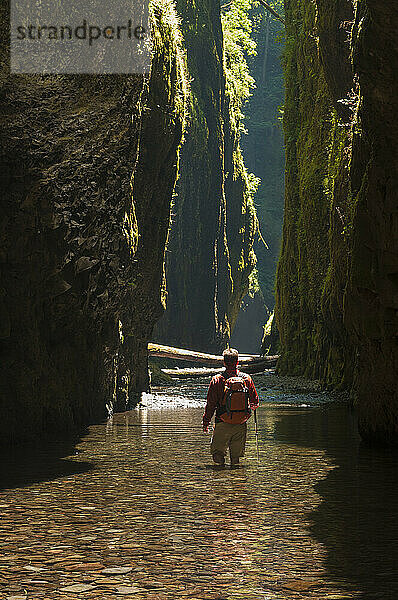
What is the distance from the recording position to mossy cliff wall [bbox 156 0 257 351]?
44.1 m

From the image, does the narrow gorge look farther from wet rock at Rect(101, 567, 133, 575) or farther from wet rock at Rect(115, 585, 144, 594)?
wet rock at Rect(115, 585, 144, 594)

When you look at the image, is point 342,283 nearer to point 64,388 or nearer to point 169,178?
point 169,178

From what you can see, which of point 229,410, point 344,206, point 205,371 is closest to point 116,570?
point 229,410

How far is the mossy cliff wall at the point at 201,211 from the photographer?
145ft

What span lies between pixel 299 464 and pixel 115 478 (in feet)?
8.16

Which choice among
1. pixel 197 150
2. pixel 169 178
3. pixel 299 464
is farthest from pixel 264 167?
pixel 299 464

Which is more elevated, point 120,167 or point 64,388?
point 120,167

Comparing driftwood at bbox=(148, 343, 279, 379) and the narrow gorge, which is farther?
driftwood at bbox=(148, 343, 279, 379)

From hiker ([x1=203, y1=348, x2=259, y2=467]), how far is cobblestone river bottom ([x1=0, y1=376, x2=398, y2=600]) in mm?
241

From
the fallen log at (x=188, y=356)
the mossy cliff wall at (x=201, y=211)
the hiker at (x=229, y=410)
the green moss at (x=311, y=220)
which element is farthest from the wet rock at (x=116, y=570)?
the mossy cliff wall at (x=201, y=211)

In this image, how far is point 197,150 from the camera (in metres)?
45.0

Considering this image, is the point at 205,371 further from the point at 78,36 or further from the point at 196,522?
the point at 196,522

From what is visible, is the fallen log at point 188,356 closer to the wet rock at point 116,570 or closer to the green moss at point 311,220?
the green moss at point 311,220

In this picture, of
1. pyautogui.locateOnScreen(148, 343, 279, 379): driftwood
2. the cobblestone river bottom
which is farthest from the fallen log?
the cobblestone river bottom
